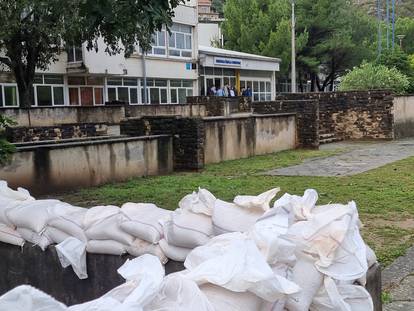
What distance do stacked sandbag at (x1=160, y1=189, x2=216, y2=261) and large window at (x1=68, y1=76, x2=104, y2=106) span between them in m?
32.7

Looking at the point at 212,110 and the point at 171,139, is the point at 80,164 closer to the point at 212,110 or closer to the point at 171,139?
the point at 171,139

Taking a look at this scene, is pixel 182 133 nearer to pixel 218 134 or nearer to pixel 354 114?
pixel 218 134

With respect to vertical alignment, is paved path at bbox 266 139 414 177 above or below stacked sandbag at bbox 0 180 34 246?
below

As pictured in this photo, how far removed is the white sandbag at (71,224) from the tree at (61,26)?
2.13 metres

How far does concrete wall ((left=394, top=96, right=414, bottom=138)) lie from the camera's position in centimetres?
2178

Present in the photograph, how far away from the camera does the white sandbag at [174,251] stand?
11.2ft

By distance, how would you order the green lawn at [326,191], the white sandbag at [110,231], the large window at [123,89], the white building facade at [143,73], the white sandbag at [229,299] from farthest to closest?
1. the large window at [123,89]
2. the white building facade at [143,73]
3. the green lawn at [326,191]
4. the white sandbag at [110,231]
5. the white sandbag at [229,299]

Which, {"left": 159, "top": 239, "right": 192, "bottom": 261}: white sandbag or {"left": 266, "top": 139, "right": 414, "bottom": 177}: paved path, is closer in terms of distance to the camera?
{"left": 159, "top": 239, "right": 192, "bottom": 261}: white sandbag

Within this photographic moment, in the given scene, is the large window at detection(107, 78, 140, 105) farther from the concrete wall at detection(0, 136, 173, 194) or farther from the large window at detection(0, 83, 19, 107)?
the concrete wall at detection(0, 136, 173, 194)

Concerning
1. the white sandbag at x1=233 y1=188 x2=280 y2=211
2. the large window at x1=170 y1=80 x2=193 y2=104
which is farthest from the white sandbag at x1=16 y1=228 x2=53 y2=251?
the large window at x1=170 y1=80 x2=193 y2=104

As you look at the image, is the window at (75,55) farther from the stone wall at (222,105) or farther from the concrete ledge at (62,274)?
the concrete ledge at (62,274)

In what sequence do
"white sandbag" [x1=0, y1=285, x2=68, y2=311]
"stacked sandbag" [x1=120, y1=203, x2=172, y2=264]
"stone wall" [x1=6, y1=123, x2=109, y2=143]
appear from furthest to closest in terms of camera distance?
1. "stone wall" [x1=6, y1=123, x2=109, y2=143]
2. "stacked sandbag" [x1=120, y1=203, x2=172, y2=264]
3. "white sandbag" [x1=0, y1=285, x2=68, y2=311]

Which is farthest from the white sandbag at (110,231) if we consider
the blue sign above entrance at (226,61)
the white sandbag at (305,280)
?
the blue sign above entrance at (226,61)

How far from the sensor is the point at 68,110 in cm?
2195
